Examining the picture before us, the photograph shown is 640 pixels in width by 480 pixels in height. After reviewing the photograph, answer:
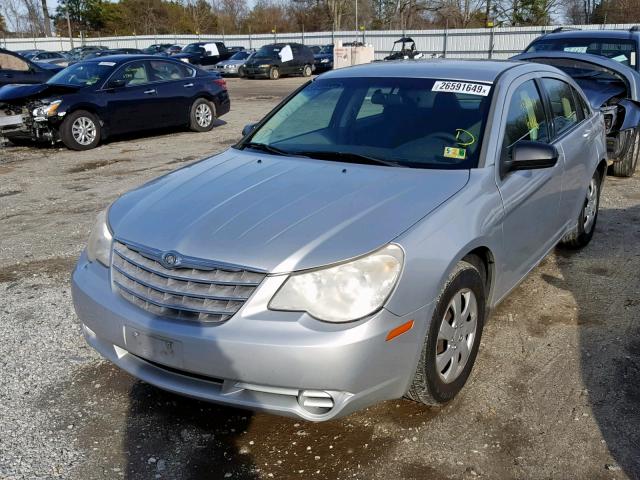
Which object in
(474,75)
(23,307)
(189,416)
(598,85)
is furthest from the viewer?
(598,85)

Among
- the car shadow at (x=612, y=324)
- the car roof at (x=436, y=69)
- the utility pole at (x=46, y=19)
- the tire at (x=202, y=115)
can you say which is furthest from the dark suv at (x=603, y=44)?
the utility pole at (x=46, y=19)

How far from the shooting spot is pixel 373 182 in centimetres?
328

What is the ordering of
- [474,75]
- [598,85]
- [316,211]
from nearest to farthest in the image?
[316,211], [474,75], [598,85]

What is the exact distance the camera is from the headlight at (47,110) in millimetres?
10562

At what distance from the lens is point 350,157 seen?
3678 mm

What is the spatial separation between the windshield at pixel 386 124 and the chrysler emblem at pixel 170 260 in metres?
1.33

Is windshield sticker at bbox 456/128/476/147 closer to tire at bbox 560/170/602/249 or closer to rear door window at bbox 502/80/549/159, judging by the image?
rear door window at bbox 502/80/549/159

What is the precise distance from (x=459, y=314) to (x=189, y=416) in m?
1.46

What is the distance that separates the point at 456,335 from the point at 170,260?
4.76 feet

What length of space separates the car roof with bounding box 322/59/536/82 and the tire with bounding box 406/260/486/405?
138 cm

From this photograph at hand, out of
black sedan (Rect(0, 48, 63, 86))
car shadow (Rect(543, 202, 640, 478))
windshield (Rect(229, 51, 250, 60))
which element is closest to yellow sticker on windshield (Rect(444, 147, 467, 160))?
car shadow (Rect(543, 202, 640, 478))

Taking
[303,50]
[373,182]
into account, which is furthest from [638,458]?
[303,50]

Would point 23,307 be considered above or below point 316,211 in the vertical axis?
below

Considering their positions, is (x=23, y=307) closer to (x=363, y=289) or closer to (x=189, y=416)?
(x=189, y=416)
